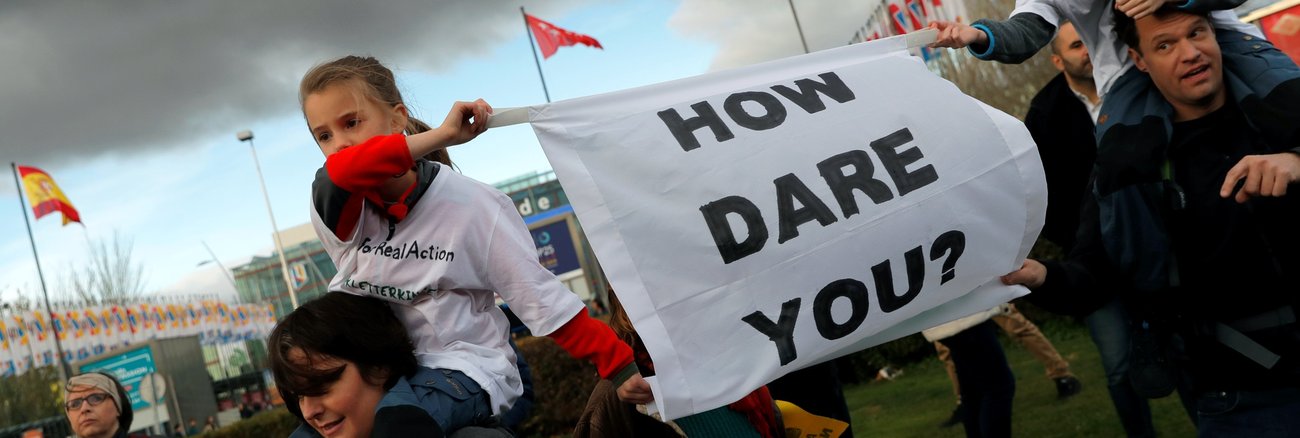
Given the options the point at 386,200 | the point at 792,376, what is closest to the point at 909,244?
the point at 386,200

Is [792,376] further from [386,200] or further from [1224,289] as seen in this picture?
[386,200]

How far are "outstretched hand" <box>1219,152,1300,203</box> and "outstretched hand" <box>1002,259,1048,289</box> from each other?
1.66 ft

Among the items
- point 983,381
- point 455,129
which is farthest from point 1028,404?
point 455,129

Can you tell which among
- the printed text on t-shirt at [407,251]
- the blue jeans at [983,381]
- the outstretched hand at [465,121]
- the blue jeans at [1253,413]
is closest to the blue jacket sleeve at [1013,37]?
the blue jeans at [1253,413]

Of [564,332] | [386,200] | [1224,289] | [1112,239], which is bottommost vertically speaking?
[1224,289]

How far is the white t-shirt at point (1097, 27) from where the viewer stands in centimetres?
305

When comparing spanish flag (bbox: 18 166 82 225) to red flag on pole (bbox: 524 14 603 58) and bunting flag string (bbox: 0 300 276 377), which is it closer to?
bunting flag string (bbox: 0 300 276 377)

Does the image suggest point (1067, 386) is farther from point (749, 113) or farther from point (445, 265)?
point (445, 265)

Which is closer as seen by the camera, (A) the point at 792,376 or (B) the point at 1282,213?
(B) the point at 1282,213

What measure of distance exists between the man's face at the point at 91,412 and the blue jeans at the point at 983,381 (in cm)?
426

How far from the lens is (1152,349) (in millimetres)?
2916

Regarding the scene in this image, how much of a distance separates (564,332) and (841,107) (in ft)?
2.99

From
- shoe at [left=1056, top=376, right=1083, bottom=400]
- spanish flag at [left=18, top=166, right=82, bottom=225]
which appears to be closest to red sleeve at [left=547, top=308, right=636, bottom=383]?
shoe at [left=1056, top=376, right=1083, bottom=400]

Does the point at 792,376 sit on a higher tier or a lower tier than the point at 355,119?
lower
